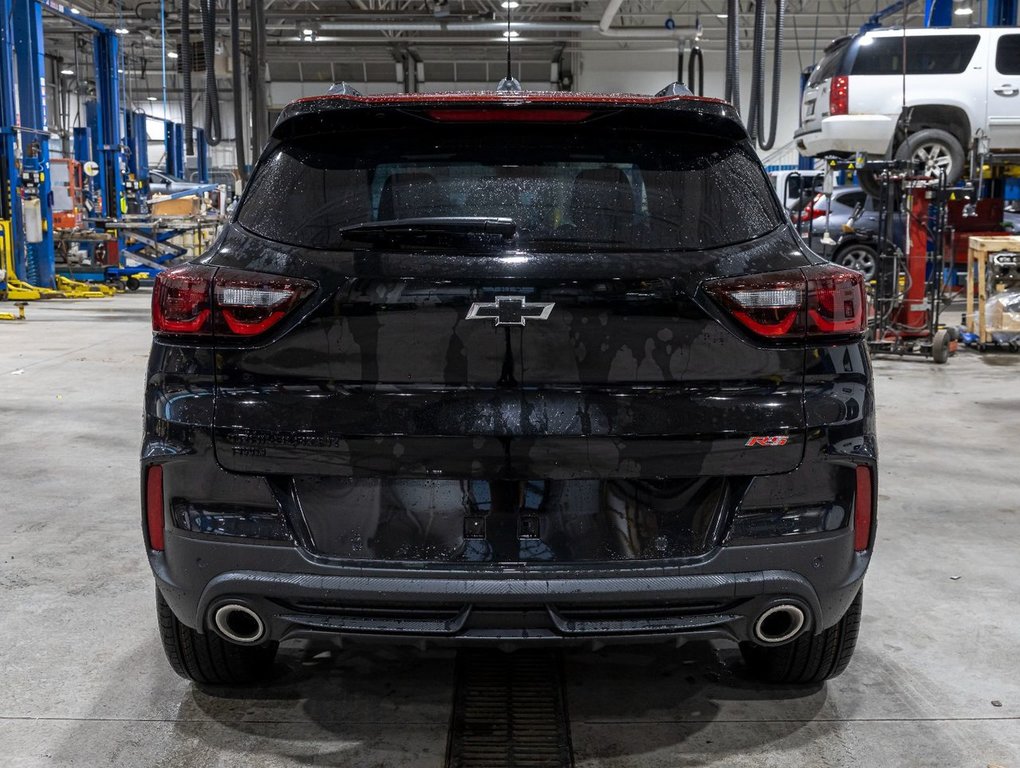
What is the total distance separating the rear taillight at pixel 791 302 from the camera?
2.08 meters

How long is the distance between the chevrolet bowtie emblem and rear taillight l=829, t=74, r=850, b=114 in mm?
12664

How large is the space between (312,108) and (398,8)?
2663 cm

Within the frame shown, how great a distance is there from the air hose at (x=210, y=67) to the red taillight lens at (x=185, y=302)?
331 centimetres

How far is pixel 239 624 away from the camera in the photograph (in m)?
2.20

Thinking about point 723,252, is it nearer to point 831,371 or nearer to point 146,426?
point 831,371

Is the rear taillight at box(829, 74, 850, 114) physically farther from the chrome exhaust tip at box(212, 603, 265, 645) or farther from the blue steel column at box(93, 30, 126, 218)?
the chrome exhaust tip at box(212, 603, 265, 645)

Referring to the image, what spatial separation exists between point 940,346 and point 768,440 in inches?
308

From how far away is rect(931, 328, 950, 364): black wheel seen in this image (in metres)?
9.17

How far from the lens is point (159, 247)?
1781cm

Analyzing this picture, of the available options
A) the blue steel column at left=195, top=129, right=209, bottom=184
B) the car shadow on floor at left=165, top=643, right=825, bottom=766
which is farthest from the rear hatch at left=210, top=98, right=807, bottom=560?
the blue steel column at left=195, top=129, right=209, bottom=184

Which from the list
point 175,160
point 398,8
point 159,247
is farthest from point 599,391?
point 398,8

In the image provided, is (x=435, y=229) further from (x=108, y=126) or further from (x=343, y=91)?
(x=108, y=126)

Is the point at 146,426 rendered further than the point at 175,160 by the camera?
No

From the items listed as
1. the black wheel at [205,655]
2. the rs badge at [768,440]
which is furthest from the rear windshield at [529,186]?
the black wheel at [205,655]
